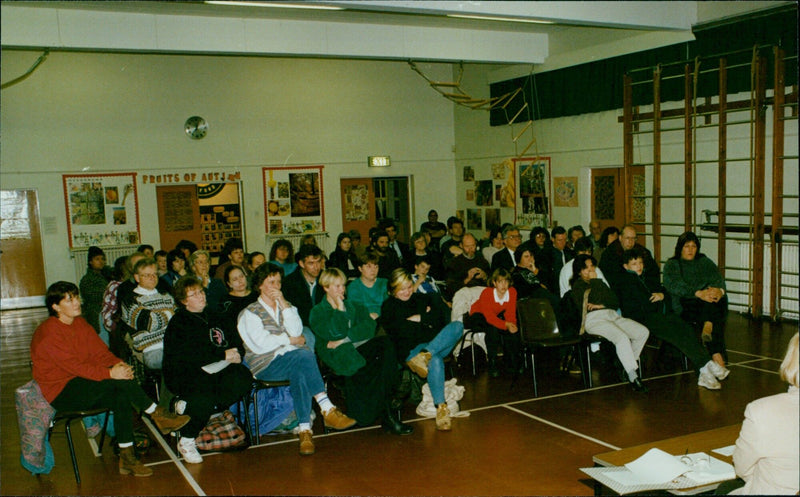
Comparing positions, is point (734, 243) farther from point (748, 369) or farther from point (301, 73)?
point (301, 73)

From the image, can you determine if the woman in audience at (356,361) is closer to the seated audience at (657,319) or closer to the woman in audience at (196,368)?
the woman in audience at (196,368)

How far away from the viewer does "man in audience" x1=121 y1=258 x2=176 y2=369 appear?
18.5ft

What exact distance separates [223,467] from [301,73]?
1075 centimetres

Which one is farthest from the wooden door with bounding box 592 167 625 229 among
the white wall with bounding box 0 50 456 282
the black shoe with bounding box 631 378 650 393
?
the black shoe with bounding box 631 378 650 393

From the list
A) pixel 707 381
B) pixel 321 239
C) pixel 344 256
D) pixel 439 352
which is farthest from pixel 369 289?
pixel 321 239

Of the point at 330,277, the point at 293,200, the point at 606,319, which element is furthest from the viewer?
the point at 293,200

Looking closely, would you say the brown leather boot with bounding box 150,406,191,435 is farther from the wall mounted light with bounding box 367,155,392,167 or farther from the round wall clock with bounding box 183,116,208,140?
the wall mounted light with bounding box 367,155,392,167

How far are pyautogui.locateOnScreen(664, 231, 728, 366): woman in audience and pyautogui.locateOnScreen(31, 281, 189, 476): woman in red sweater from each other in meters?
4.94

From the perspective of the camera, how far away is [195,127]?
13.4 metres

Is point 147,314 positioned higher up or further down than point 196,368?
higher up

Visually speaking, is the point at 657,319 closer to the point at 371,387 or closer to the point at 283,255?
the point at 371,387

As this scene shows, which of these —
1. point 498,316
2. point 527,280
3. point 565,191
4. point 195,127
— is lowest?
point 498,316

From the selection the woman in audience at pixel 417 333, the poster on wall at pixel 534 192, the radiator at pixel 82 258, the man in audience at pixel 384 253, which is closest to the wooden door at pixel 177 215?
the radiator at pixel 82 258

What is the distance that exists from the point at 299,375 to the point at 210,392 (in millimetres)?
651
